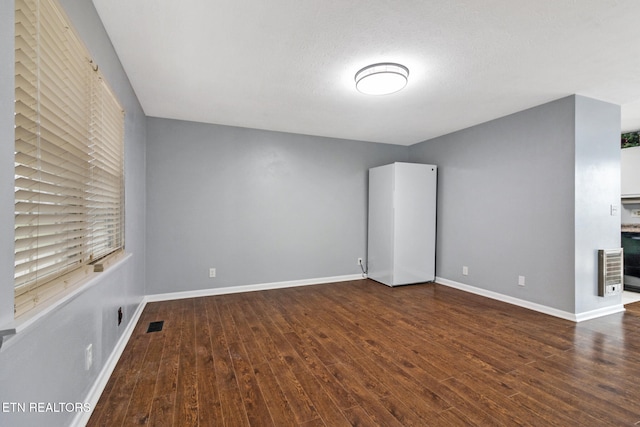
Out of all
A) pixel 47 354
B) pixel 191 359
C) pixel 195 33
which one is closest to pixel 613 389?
pixel 191 359

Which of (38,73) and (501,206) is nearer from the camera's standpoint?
(38,73)

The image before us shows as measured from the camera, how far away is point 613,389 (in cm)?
188

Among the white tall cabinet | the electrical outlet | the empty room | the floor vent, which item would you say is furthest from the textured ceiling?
the floor vent

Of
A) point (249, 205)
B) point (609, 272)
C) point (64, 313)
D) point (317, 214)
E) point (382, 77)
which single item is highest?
point (382, 77)

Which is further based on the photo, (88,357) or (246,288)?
(246,288)

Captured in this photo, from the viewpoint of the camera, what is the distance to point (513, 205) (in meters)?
3.60

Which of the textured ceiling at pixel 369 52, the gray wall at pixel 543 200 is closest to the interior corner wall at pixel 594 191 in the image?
the gray wall at pixel 543 200

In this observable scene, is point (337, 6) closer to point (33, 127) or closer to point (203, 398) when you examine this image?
point (33, 127)

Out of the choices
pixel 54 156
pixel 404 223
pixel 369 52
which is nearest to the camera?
pixel 54 156

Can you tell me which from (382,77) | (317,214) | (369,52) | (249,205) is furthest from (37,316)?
(317,214)

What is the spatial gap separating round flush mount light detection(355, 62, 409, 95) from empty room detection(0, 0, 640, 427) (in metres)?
0.02

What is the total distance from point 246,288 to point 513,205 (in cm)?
375

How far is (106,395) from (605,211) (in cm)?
494

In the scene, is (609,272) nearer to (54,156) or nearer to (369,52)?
(369,52)
